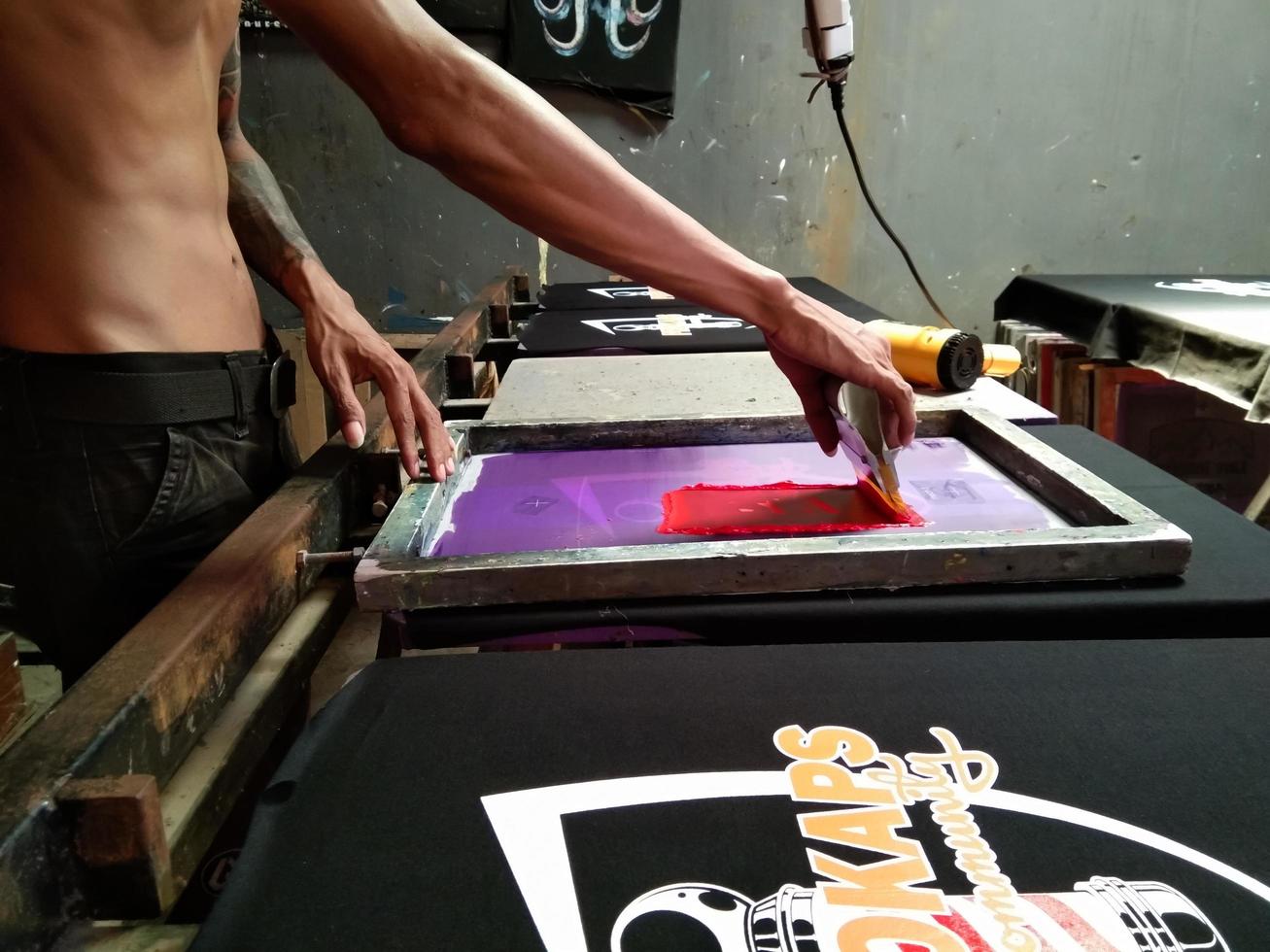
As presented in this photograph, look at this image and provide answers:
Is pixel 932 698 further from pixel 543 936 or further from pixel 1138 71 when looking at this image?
pixel 1138 71

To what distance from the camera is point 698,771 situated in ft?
1.65

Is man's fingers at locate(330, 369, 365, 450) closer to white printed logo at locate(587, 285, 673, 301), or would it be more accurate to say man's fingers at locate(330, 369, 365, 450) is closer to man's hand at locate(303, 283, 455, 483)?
man's hand at locate(303, 283, 455, 483)

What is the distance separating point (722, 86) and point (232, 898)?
9.67ft

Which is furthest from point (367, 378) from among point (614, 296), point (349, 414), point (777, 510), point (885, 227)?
point (885, 227)

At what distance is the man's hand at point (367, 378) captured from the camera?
84 centimetres

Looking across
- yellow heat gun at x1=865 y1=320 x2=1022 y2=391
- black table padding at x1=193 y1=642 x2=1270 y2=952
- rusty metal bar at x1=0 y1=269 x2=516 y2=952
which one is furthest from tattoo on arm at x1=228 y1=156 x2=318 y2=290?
yellow heat gun at x1=865 y1=320 x2=1022 y2=391

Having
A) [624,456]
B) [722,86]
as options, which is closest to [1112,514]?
[624,456]

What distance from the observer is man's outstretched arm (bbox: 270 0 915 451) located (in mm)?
823

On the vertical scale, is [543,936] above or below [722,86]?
below

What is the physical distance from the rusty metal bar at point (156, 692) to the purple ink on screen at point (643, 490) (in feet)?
0.47

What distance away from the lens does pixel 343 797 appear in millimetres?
480

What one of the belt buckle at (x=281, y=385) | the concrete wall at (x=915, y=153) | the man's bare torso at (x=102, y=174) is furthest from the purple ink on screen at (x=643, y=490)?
the concrete wall at (x=915, y=153)

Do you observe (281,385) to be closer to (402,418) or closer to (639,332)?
(402,418)

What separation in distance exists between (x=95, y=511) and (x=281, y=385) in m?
0.23
